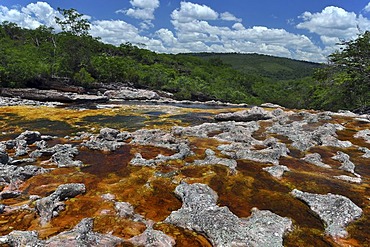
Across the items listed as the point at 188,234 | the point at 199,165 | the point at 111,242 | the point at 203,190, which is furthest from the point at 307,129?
the point at 111,242

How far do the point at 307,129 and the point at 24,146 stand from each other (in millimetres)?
21584

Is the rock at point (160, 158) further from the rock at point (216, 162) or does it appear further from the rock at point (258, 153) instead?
the rock at point (258, 153)

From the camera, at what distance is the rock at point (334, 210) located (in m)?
8.98

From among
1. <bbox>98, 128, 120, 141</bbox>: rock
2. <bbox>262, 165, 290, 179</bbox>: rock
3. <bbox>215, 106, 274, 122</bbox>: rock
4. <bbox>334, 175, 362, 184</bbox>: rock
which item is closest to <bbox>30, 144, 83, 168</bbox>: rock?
<bbox>98, 128, 120, 141</bbox>: rock

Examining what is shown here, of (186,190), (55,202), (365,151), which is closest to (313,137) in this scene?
(365,151)

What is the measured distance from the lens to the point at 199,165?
47.0 ft

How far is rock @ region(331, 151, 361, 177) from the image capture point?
14492 millimetres

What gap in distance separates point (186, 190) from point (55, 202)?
15.4ft

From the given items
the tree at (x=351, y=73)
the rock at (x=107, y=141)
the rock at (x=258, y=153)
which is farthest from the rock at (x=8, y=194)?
the tree at (x=351, y=73)

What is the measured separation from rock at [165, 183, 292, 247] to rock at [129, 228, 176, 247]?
833 mm

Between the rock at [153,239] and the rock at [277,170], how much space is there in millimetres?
6857

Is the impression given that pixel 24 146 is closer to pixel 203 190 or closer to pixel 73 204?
pixel 73 204

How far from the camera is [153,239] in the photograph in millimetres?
7984

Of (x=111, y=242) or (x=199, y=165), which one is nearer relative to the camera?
(x=111, y=242)
